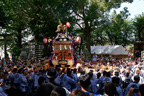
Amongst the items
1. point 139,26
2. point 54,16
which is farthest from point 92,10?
point 139,26

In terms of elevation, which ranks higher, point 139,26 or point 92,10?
point 92,10

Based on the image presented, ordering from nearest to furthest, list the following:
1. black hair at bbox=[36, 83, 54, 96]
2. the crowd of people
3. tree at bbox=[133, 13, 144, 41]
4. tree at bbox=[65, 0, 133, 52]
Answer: the crowd of people → black hair at bbox=[36, 83, 54, 96] → tree at bbox=[65, 0, 133, 52] → tree at bbox=[133, 13, 144, 41]

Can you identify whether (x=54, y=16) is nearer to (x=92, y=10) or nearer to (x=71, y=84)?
(x=92, y=10)

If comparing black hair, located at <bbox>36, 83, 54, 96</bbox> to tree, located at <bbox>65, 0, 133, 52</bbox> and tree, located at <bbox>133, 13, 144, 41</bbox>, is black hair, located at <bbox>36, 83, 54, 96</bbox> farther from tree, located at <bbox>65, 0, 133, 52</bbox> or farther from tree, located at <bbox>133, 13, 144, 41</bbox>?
tree, located at <bbox>133, 13, 144, 41</bbox>

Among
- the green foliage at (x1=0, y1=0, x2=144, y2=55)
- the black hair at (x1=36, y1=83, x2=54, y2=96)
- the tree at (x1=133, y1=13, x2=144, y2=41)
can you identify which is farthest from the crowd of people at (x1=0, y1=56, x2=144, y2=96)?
the tree at (x1=133, y1=13, x2=144, y2=41)

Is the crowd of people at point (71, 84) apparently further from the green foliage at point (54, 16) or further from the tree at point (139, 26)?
the tree at point (139, 26)

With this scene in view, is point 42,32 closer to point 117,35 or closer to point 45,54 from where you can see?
point 45,54

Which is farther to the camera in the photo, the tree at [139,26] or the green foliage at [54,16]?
the tree at [139,26]

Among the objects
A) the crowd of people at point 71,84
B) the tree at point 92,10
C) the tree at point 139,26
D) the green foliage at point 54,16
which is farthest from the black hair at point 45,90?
the tree at point 139,26

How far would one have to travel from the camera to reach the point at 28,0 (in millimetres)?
21406

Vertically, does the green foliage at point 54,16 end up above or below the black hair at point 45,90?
above

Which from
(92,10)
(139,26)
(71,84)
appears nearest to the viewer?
(71,84)

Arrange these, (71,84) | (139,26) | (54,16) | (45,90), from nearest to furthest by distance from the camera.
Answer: (45,90)
(71,84)
(54,16)
(139,26)

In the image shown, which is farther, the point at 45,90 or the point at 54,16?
the point at 54,16
